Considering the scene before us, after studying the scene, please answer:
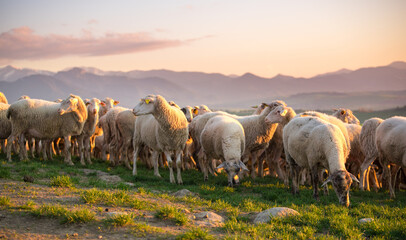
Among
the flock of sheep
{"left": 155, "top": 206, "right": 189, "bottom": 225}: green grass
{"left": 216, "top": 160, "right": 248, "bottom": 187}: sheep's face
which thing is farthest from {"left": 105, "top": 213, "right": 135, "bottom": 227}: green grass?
{"left": 216, "top": 160, "right": 248, "bottom": 187}: sheep's face

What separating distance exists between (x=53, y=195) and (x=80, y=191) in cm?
A: 73

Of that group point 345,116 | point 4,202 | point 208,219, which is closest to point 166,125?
point 208,219

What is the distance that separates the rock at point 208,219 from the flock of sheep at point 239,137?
317cm

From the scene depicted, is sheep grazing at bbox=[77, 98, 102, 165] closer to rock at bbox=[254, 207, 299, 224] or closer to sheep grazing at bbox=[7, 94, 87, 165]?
sheep grazing at bbox=[7, 94, 87, 165]

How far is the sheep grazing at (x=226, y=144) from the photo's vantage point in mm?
11594

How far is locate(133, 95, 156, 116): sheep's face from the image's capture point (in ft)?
41.2

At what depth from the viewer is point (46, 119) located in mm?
15375

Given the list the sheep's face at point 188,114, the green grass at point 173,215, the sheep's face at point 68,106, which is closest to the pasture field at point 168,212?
the green grass at point 173,215

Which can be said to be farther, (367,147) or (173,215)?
(367,147)

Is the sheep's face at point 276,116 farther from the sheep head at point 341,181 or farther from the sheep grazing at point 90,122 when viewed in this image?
the sheep grazing at point 90,122

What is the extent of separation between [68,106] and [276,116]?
340 inches

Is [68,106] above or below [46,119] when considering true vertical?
above

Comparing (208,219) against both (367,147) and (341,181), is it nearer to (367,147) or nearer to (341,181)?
(341,181)

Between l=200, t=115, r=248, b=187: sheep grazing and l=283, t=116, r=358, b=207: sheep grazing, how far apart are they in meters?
1.65
